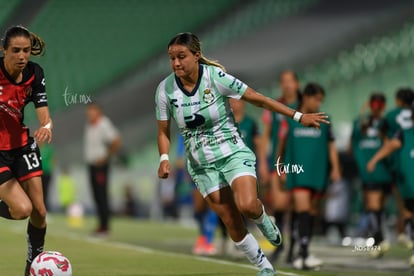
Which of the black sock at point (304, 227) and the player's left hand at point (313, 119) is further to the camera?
the black sock at point (304, 227)

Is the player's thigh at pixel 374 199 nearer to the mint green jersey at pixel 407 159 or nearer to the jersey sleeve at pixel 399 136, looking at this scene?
the mint green jersey at pixel 407 159

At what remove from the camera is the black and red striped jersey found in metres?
8.84

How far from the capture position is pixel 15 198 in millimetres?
8789

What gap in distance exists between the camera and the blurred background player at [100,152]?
61.2 ft

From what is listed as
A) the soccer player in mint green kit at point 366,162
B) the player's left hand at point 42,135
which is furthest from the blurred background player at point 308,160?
the player's left hand at point 42,135

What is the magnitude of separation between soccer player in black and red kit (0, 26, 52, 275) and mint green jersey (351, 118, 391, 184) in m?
7.40

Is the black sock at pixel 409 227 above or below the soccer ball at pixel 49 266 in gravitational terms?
below

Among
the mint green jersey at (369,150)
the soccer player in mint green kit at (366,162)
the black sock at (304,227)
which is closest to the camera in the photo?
the black sock at (304,227)

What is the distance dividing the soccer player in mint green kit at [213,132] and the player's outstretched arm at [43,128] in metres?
0.97

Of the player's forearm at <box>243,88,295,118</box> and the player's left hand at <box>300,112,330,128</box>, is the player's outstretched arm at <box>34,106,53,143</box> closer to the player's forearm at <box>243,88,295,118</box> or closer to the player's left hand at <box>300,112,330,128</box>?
the player's forearm at <box>243,88,295,118</box>

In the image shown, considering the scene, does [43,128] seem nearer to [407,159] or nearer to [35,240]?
[35,240]

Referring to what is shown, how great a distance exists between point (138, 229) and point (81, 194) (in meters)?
9.88

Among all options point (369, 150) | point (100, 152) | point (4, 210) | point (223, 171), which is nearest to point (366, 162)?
point (369, 150)

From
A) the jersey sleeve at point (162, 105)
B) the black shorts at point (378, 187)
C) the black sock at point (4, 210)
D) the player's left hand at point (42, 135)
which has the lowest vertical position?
the black shorts at point (378, 187)
